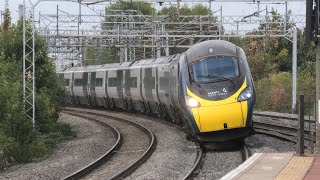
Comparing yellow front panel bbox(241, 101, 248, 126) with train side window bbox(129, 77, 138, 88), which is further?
train side window bbox(129, 77, 138, 88)

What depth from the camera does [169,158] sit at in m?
16.7

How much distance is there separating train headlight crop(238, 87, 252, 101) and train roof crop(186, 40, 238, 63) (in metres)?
1.29

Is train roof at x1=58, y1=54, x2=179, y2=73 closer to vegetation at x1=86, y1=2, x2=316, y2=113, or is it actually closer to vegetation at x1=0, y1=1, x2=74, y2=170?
vegetation at x1=0, y1=1, x2=74, y2=170

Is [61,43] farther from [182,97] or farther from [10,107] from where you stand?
[182,97]

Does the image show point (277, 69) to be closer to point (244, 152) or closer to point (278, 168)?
point (244, 152)

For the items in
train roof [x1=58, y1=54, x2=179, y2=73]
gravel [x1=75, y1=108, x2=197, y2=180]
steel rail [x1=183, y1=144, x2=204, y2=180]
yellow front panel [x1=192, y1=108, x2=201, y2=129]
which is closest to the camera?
steel rail [x1=183, y1=144, x2=204, y2=180]

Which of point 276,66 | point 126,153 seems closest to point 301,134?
point 126,153

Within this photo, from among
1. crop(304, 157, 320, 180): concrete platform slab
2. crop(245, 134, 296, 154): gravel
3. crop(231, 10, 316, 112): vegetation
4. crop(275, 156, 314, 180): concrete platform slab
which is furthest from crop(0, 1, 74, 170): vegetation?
crop(231, 10, 316, 112): vegetation

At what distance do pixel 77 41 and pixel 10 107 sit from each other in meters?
30.2

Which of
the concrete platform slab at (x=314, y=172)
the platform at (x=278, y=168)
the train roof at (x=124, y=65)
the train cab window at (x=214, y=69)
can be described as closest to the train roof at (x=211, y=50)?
the train cab window at (x=214, y=69)

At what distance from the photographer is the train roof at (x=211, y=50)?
58.3 ft

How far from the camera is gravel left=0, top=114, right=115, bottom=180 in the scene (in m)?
15.8

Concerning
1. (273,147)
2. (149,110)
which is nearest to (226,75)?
(273,147)

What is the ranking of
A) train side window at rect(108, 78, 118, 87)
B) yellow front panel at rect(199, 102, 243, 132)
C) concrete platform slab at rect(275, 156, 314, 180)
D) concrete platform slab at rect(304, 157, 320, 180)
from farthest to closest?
train side window at rect(108, 78, 118, 87) → yellow front panel at rect(199, 102, 243, 132) → concrete platform slab at rect(275, 156, 314, 180) → concrete platform slab at rect(304, 157, 320, 180)
